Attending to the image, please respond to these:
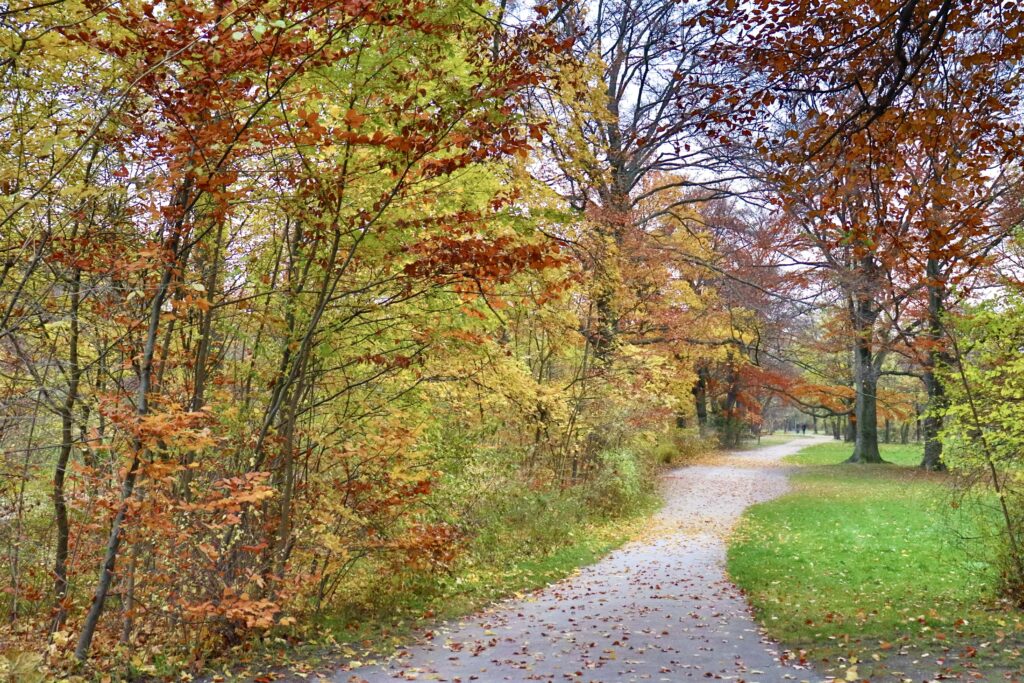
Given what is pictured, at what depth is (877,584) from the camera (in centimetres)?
945

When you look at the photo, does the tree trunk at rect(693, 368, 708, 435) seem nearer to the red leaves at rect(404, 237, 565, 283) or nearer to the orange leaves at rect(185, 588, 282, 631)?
Result: the red leaves at rect(404, 237, 565, 283)

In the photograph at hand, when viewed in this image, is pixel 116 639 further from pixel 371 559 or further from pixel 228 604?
pixel 371 559

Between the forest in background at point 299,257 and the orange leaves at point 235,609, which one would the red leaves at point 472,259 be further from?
the orange leaves at point 235,609

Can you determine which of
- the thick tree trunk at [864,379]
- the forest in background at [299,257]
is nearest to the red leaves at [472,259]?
the forest in background at [299,257]

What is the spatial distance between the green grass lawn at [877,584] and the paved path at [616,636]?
45 centimetres

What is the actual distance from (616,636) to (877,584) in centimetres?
406

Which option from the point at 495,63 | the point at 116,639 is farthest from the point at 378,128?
the point at 116,639

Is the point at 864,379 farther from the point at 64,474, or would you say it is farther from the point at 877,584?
the point at 64,474

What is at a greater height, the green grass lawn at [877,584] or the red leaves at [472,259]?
the red leaves at [472,259]

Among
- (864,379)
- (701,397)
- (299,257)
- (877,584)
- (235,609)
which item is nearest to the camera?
(235,609)

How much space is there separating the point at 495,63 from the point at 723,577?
7884 mm

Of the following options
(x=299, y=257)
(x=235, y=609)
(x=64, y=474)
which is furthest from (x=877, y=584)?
(x=64, y=474)

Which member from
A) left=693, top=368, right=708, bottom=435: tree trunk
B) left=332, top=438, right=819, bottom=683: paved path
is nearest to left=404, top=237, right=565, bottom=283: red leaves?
left=332, top=438, right=819, bottom=683: paved path

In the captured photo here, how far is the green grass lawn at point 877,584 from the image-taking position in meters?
6.46
